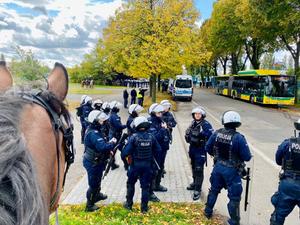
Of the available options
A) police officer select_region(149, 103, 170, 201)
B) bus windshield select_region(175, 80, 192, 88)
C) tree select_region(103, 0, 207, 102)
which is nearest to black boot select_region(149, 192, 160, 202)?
police officer select_region(149, 103, 170, 201)

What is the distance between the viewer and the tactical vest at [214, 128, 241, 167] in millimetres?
5676

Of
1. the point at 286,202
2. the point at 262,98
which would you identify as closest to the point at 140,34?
the point at 262,98

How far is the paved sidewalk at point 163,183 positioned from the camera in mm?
7270

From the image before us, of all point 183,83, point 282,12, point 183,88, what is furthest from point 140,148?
point 183,83

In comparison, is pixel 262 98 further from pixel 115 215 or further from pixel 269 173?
pixel 115 215

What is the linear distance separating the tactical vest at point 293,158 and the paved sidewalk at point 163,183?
8.71ft

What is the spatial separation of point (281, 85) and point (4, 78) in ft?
90.7

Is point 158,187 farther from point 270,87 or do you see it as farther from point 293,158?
point 270,87

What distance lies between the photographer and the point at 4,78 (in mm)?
1402

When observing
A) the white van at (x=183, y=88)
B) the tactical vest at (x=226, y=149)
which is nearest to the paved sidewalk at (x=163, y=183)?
the tactical vest at (x=226, y=149)

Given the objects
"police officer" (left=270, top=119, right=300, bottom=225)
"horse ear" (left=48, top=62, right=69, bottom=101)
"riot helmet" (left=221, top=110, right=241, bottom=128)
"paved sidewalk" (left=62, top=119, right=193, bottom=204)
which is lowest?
"paved sidewalk" (left=62, top=119, right=193, bottom=204)

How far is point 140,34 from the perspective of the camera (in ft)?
76.8

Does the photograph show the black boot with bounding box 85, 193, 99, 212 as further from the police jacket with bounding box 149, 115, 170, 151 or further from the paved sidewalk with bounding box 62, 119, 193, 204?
the police jacket with bounding box 149, 115, 170, 151

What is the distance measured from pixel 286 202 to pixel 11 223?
516 centimetres
